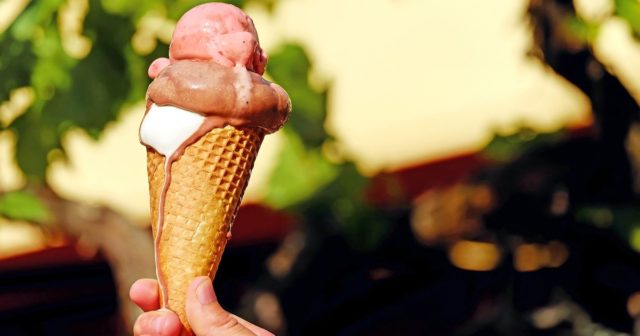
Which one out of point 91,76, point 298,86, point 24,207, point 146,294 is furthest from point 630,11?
point 24,207

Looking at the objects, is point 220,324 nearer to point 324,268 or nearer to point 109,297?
point 324,268

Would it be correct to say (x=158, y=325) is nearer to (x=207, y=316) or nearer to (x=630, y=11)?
(x=207, y=316)

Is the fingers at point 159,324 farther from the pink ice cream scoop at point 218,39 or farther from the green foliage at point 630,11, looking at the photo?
the green foliage at point 630,11

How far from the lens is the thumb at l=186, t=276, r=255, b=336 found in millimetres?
1027

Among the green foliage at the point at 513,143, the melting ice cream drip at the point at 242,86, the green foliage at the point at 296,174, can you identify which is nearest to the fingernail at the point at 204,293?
the melting ice cream drip at the point at 242,86

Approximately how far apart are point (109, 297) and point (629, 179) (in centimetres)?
252

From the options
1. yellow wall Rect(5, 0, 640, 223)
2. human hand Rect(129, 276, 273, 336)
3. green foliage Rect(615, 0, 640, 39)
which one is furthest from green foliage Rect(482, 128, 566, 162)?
human hand Rect(129, 276, 273, 336)

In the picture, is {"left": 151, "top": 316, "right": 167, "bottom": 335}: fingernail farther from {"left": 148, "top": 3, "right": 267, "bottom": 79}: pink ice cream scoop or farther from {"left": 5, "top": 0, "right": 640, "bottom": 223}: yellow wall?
{"left": 5, "top": 0, "right": 640, "bottom": 223}: yellow wall

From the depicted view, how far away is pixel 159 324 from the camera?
1030mm

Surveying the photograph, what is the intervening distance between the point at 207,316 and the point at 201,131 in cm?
21

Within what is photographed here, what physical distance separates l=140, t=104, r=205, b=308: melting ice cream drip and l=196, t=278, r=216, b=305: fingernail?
0.06 meters

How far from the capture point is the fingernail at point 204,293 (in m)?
1.04

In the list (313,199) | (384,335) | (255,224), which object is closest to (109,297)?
(255,224)

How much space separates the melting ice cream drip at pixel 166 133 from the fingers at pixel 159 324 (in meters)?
0.04
